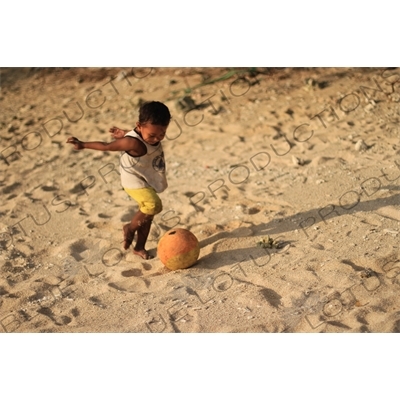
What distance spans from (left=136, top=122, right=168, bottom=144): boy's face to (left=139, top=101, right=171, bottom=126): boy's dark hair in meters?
0.04

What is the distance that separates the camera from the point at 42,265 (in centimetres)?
598

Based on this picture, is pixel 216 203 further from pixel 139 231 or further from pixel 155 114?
pixel 155 114

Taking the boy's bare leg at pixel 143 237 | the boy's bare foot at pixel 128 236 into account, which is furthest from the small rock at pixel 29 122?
the boy's bare leg at pixel 143 237

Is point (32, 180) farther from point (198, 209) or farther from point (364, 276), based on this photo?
point (364, 276)

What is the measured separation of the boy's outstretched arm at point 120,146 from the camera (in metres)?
5.31

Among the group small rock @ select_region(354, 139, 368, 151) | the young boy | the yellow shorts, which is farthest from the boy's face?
small rock @ select_region(354, 139, 368, 151)

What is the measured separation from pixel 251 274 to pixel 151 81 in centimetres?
493

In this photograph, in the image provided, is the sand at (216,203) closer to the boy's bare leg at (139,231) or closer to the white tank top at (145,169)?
the boy's bare leg at (139,231)

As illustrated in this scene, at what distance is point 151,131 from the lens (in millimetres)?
5395

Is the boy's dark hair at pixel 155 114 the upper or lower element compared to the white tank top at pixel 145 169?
upper

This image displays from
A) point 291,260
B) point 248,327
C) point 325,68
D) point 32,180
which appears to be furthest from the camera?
point 325,68

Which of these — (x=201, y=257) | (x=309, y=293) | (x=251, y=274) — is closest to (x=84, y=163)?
(x=201, y=257)

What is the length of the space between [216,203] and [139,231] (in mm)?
1195

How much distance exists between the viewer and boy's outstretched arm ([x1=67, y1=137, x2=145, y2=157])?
5.31 meters
